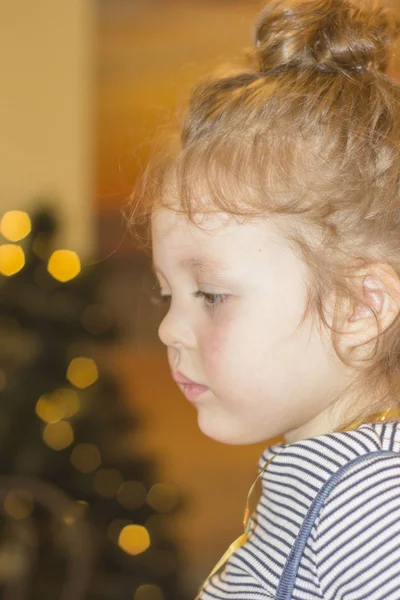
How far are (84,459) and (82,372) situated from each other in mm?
219

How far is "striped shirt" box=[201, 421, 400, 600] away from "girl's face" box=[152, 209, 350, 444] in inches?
2.1

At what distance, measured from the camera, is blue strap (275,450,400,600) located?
781 mm

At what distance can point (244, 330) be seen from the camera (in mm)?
871

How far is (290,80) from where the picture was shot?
907 millimetres

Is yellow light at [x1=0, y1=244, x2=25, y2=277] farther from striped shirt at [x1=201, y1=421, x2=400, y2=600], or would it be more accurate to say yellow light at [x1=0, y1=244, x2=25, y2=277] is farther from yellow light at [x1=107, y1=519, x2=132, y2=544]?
striped shirt at [x1=201, y1=421, x2=400, y2=600]

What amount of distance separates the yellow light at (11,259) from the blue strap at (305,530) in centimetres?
161

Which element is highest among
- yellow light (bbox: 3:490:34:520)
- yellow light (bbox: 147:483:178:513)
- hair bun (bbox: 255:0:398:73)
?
hair bun (bbox: 255:0:398:73)

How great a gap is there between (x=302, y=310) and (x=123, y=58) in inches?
114

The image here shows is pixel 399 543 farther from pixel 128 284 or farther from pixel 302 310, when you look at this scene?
pixel 128 284

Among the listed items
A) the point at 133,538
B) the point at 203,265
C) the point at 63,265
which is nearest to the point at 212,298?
the point at 203,265

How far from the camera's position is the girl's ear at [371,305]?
885 mm

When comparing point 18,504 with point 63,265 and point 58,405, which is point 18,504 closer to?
point 58,405

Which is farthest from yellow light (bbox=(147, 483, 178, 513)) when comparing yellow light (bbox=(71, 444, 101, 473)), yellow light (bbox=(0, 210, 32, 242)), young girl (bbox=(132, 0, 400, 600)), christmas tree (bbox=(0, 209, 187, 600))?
young girl (bbox=(132, 0, 400, 600))

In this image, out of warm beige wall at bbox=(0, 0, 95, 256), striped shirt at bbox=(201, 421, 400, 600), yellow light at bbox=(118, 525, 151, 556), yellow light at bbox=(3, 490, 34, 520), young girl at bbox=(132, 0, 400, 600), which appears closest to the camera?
striped shirt at bbox=(201, 421, 400, 600)
